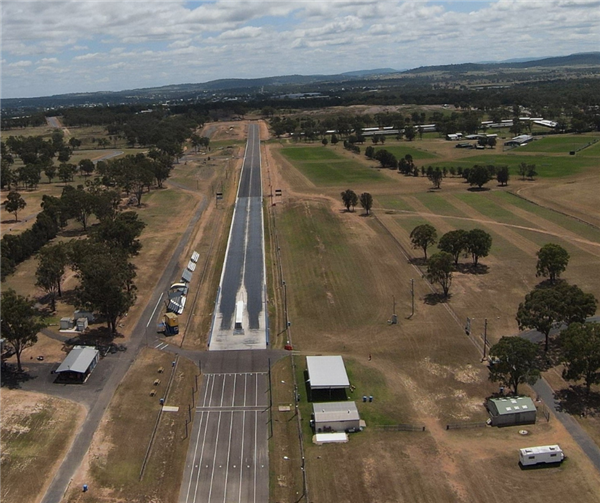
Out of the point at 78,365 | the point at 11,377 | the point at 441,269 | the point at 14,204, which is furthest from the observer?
the point at 14,204

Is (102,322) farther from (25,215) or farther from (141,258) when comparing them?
(25,215)

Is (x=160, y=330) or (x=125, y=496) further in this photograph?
(x=160, y=330)

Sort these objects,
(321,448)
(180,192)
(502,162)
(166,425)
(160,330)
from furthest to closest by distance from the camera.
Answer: (502,162), (180,192), (160,330), (166,425), (321,448)

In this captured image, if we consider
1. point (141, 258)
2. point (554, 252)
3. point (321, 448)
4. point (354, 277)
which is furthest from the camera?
point (141, 258)

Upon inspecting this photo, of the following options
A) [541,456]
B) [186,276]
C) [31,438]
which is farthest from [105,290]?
[541,456]

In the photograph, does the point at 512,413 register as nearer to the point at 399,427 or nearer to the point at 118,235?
the point at 399,427

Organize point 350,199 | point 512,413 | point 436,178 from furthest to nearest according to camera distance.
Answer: point 436,178 → point 350,199 → point 512,413

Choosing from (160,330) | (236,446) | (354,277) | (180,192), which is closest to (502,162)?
(180,192)
